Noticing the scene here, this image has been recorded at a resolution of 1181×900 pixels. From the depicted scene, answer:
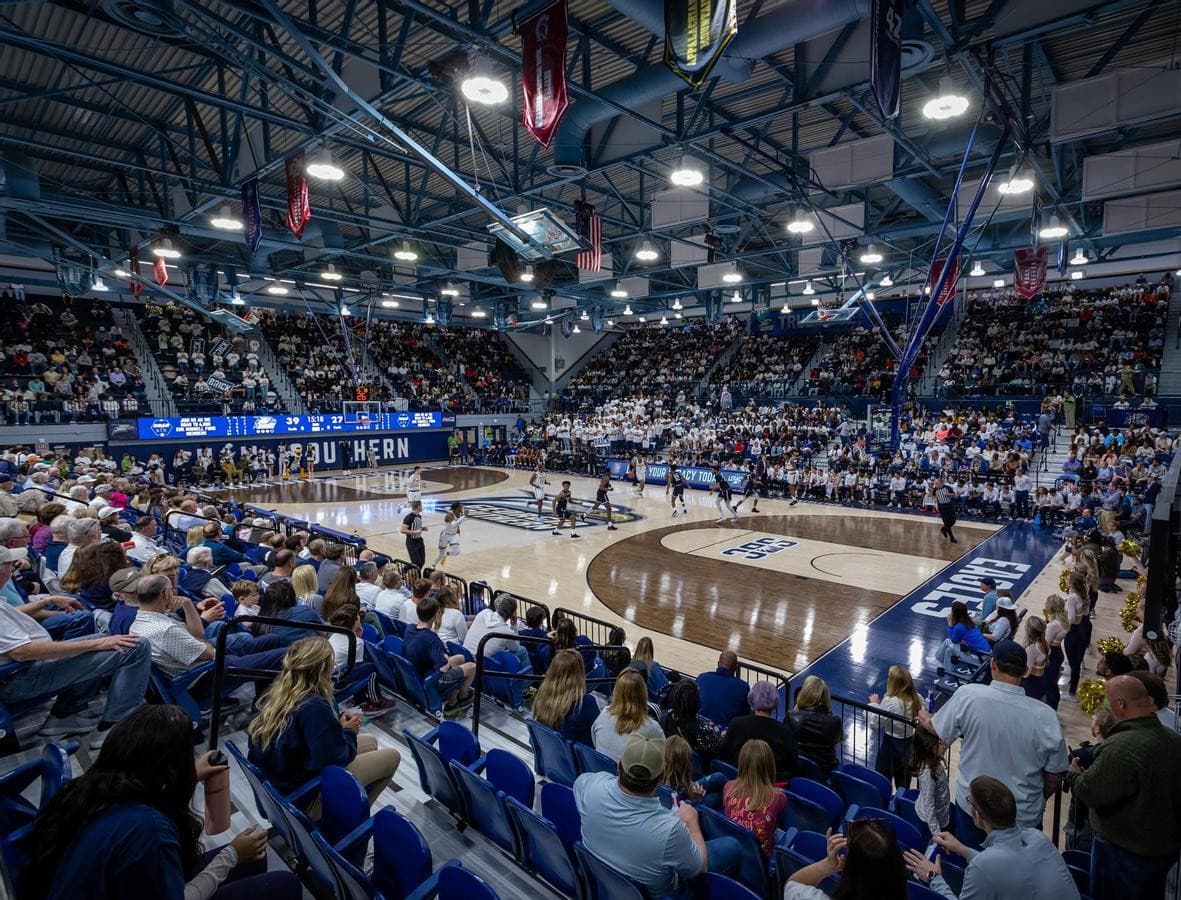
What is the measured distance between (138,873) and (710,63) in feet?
21.9

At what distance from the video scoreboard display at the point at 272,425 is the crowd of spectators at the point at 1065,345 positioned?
88.7ft

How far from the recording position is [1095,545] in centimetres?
1173

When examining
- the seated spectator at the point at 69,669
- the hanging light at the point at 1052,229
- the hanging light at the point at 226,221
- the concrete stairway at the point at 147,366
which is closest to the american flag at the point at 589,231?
the hanging light at the point at 226,221

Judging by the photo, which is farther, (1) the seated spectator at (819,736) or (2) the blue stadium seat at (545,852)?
(1) the seated spectator at (819,736)

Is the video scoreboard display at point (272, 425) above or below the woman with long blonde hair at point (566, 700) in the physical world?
above

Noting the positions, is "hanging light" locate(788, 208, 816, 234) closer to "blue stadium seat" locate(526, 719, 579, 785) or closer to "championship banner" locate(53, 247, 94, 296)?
"blue stadium seat" locate(526, 719, 579, 785)

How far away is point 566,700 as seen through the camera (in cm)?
459

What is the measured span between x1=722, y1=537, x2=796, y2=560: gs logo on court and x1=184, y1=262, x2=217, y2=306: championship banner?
21.3 metres

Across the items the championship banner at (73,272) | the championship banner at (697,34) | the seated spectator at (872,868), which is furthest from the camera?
the championship banner at (73,272)

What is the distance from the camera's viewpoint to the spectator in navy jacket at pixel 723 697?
5.39 m

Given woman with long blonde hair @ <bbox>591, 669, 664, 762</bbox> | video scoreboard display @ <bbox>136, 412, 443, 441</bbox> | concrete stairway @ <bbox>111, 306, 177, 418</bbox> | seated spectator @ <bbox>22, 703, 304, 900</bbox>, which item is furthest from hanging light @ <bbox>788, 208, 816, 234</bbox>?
concrete stairway @ <bbox>111, 306, 177, 418</bbox>

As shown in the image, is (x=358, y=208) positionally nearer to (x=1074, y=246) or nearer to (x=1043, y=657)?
(x=1043, y=657)

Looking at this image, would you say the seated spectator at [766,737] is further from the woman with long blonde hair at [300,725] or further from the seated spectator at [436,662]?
the woman with long blonde hair at [300,725]

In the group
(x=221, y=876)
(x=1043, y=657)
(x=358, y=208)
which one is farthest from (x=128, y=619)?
(x=358, y=208)
